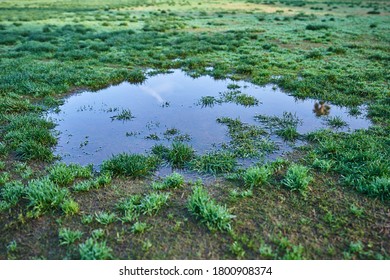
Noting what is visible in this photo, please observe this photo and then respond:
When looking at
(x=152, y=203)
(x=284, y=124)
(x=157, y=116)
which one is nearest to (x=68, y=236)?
(x=152, y=203)

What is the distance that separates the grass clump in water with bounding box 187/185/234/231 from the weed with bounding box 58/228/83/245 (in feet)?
7.33

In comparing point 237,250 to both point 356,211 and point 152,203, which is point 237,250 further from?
point 356,211

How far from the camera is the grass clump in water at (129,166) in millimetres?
8062

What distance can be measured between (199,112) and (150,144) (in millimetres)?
3134

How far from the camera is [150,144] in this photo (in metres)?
9.71

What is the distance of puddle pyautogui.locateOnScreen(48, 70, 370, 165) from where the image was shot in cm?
966

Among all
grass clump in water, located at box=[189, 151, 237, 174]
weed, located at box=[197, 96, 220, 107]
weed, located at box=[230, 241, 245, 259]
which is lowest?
weed, located at box=[197, 96, 220, 107]

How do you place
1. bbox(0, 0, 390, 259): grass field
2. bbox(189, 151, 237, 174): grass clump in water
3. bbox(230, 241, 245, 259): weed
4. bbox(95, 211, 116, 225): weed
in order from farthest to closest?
bbox(189, 151, 237, 174): grass clump in water < bbox(95, 211, 116, 225): weed < bbox(0, 0, 390, 259): grass field < bbox(230, 241, 245, 259): weed

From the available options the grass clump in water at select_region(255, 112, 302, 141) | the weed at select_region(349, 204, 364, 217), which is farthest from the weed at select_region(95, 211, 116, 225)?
the grass clump in water at select_region(255, 112, 302, 141)

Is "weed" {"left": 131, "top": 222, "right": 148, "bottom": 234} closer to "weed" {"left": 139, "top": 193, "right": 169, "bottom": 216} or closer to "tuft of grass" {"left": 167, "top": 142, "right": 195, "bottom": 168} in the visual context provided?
"weed" {"left": 139, "top": 193, "right": 169, "bottom": 216}

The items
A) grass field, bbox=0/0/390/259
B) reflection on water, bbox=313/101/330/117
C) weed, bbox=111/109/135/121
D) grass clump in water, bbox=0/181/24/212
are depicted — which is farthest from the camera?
reflection on water, bbox=313/101/330/117

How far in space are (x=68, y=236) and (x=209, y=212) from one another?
273 centimetres

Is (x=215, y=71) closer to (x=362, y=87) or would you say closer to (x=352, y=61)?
(x=362, y=87)

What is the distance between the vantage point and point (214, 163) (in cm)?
847
